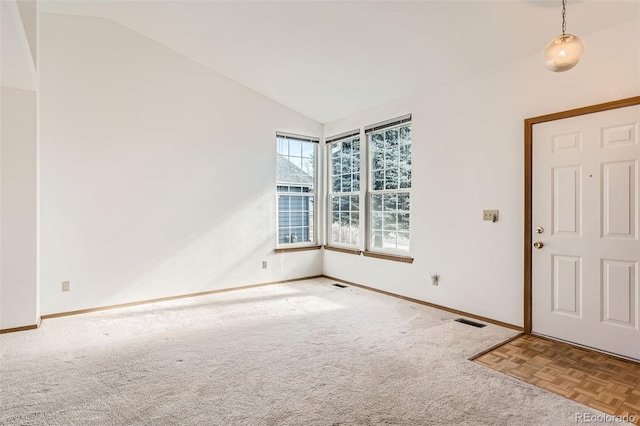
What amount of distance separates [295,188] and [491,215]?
10.0ft

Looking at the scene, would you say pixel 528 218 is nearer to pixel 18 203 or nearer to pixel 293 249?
pixel 293 249

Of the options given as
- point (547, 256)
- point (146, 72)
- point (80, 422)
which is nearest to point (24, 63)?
point (146, 72)

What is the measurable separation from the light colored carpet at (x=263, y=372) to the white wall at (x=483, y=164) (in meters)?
0.43

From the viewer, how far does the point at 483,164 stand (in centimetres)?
361

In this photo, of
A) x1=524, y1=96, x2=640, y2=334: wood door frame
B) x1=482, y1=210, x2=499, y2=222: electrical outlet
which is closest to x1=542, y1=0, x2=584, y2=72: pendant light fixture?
x1=524, y1=96, x2=640, y2=334: wood door frame

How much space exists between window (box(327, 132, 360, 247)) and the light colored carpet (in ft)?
5.67

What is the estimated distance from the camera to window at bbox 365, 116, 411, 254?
4527mm

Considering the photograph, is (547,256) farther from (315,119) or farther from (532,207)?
(315,119)

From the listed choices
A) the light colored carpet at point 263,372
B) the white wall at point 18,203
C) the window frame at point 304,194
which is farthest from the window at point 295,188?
the white wall at point 18,203

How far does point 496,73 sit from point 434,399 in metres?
3.11

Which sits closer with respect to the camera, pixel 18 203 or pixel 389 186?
pixel 18 203

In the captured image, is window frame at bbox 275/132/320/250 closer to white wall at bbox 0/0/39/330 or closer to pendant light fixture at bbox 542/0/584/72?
white wall at bbox 0/0/39/330

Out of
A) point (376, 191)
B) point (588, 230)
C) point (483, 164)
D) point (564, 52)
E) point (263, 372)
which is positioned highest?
point (564, 52)

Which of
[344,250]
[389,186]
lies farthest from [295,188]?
[389,186]
